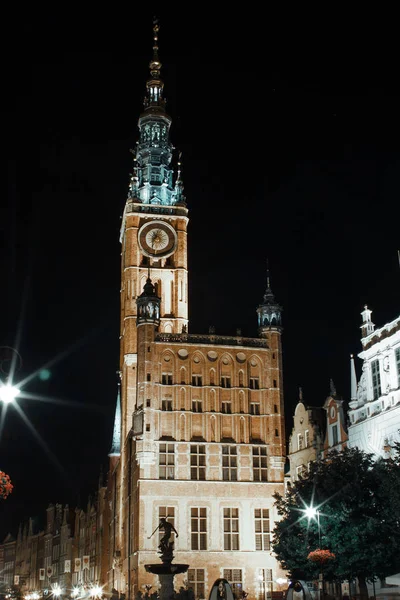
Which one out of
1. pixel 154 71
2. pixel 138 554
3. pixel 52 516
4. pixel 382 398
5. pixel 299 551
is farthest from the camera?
pixel 52 516

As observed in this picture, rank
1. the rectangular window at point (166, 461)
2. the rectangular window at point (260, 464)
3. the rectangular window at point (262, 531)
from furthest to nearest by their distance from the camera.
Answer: the rectangular window at point (260, 464) → the rectangular window at point (166, 461) → the rectangular window at point (262, 531)

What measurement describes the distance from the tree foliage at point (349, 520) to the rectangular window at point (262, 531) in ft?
49.7

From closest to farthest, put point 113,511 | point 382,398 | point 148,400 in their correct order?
point 382,398
point 148,400
point 113,511

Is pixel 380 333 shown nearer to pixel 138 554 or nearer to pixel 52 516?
pixel 138 554

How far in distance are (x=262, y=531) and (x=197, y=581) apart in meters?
6.48

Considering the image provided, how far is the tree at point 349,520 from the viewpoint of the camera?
135 feet

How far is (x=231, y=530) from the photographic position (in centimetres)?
6184

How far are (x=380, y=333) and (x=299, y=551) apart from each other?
1654 cm

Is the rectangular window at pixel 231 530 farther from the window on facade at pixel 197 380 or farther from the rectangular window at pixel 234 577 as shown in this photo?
the window on facade at pixel 197 380

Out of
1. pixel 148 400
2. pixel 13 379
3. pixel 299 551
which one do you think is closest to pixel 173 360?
pixel 148 400

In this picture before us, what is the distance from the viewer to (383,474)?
41.1 m

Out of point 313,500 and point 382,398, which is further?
point 382,398

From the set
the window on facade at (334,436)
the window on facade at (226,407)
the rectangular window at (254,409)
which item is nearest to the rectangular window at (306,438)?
the window on facade at (334,436)

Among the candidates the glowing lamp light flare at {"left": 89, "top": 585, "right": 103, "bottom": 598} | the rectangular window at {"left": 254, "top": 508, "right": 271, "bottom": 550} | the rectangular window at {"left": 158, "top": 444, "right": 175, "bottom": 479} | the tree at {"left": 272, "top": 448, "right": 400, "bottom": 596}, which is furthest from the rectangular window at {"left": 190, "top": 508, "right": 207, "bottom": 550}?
the glowing lamp light flare at {"left": 89, "top": 585, "right": 103, "bottom": 598}
